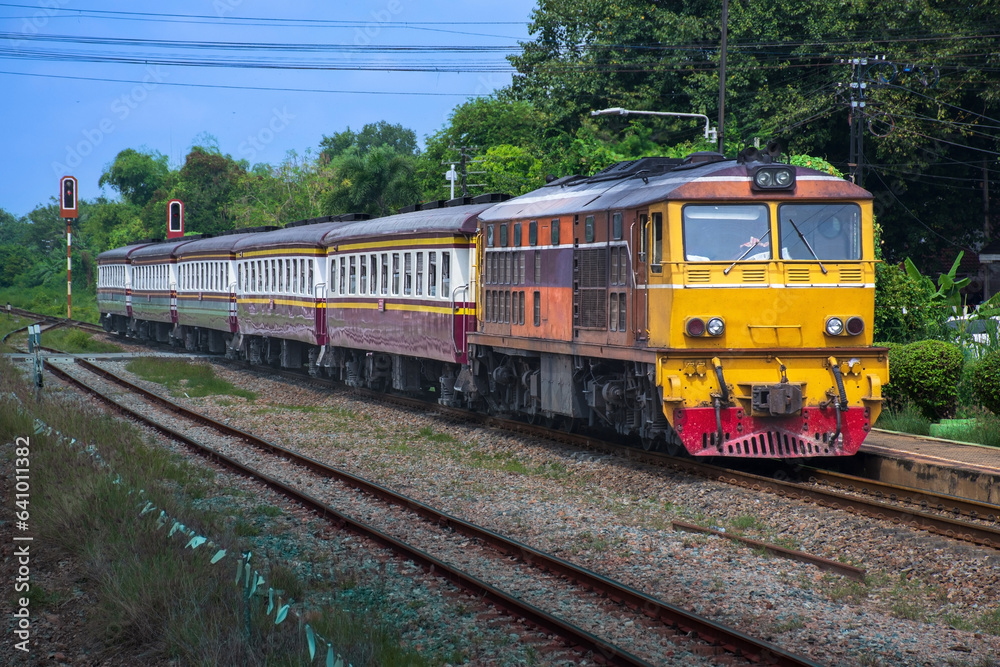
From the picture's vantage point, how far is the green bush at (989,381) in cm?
1438

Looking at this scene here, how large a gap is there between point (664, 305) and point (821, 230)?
2.13 meters

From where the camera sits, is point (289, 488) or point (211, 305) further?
point (211, 305)

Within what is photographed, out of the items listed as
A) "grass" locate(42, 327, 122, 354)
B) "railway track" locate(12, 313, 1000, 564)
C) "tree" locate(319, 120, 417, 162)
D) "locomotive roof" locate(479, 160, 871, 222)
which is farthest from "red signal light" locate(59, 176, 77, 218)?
"tree" locate(319, 120, 417, 162)

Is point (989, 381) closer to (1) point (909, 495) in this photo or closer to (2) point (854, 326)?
(2) point (854, 326)

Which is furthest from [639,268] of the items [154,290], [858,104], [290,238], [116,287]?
[116,287]

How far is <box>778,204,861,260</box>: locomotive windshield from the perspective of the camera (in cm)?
1252

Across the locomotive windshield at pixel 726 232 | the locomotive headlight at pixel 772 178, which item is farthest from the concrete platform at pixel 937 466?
the locomotive headlight at pixel 772 178

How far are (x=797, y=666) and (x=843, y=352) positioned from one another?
21.7ft

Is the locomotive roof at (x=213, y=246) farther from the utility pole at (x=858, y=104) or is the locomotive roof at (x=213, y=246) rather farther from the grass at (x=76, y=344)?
the utility pole at (x=858, y=104)

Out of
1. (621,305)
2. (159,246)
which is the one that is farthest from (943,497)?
(159,246)

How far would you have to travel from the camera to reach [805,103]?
115 ft

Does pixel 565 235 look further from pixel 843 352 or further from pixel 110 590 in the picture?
pixel 110 590

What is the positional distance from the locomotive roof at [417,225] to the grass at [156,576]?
7.58 meters

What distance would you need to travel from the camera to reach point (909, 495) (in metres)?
11.3
